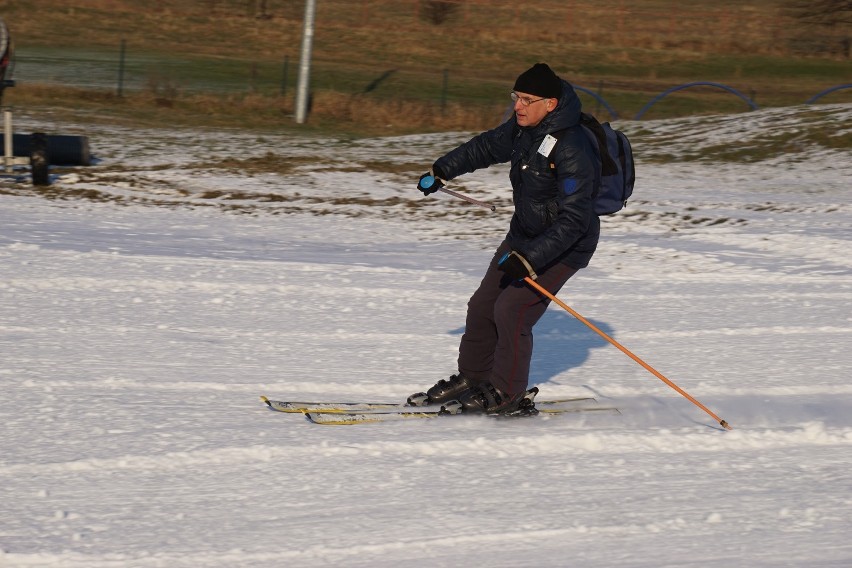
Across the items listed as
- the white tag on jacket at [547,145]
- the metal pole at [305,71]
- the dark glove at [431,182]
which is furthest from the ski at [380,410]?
the metal pole at [305,71]

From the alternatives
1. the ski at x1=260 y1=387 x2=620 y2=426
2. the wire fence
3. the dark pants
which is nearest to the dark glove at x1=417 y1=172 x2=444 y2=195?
the dark pants

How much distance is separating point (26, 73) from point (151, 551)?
2669 cm

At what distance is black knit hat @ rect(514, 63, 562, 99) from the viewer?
196 inches

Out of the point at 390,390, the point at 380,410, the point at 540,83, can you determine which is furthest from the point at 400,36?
the point at 540,83

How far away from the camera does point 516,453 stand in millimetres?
5082

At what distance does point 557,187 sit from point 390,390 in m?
1.57

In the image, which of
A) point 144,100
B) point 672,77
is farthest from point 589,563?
point 672,77

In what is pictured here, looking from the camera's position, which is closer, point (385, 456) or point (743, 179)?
point (385, 456)

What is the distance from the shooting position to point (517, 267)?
503 cm

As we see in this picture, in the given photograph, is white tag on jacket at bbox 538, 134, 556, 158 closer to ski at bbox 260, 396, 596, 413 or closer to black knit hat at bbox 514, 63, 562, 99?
black knit hat at bbox 514, 63, 562, 99

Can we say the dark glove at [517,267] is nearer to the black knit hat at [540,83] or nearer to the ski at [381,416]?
the black knit hat at [540,83]

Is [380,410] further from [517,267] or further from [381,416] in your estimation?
[517,267]

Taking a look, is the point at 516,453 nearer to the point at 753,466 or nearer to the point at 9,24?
the point at 753,466

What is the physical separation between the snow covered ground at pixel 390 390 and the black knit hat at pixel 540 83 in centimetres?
153
